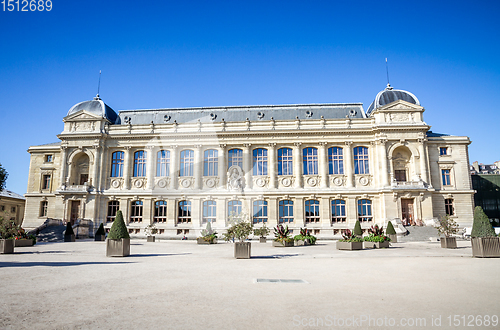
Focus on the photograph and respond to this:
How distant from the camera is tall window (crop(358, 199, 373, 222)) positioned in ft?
136

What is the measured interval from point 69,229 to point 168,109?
21.3 m

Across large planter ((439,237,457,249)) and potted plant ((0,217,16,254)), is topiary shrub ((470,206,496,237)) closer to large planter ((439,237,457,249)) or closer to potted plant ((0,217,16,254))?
large planter ((439,237,457,249))

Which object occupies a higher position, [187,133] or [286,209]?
[187,133]

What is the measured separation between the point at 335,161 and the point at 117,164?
28.7 metres

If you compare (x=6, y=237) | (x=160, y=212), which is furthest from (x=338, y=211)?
(x=6, y=237)

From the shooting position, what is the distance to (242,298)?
8.18 metres

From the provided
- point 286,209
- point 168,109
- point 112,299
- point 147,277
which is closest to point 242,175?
point 286,209

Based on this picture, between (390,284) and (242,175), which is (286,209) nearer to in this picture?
(242,175)

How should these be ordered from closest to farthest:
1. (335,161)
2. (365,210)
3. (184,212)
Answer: (365,210), (335,161), (184,212)

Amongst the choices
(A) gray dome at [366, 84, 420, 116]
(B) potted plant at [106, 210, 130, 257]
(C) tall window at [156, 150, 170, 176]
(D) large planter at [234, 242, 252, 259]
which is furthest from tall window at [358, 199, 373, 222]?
(B) potted plant at [106, 210, 130, 257]

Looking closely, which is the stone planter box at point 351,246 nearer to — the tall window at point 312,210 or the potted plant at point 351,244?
the potted plant at point 351,244

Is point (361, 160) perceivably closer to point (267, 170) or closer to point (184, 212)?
point (267, 170)

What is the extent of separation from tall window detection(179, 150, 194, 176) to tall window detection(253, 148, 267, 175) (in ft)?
27.1

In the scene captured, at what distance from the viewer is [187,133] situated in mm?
44344
